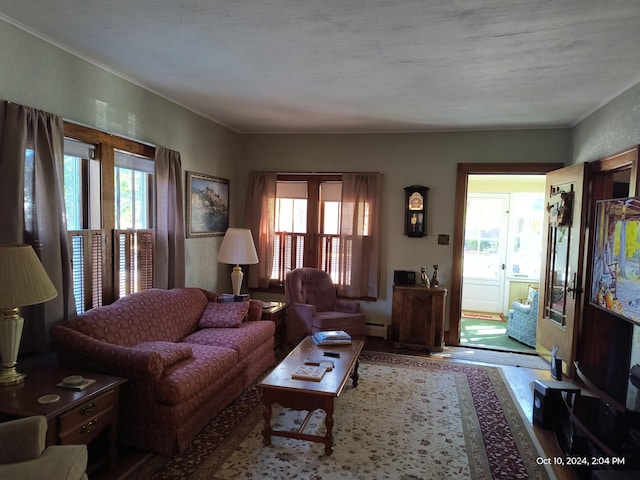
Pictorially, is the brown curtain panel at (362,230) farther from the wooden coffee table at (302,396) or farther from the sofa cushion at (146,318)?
the wooden coffee table at (302,396)

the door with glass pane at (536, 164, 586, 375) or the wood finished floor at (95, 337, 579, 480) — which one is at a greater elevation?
the door with glass pane at (536, 164, 586, 375)

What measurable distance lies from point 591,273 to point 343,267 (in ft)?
8.93

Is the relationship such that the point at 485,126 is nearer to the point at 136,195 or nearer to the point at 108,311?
the point at 136,195

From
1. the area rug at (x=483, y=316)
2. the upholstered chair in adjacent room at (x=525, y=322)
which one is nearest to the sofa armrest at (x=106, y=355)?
the upholstered chair in adjacent room at (x=525, y=322)

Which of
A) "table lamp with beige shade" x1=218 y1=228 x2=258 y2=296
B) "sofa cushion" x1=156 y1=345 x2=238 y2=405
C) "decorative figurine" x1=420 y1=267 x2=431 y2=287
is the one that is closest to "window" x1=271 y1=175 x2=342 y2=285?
"decorative figurine" x1=420 y1=267 x2=431 y2=287

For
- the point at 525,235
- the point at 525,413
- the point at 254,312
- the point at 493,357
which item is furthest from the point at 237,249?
the point at 525,235

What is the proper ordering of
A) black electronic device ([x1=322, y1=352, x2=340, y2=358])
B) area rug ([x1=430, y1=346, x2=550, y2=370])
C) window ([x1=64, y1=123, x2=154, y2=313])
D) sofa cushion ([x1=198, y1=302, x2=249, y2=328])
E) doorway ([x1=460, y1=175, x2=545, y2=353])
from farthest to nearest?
doorway ([x1=460, y1=175, x2=545, y2=353]), area rug ([x1=430, y1=346, x2=550, y2=370]), sofa cushion ([x1=198, y1=302, x2=249, y2=328]), black electronic device ([x1=322, y1=352, x2=340, y2=358]), window ([x1=64, y1=123, x2=154, y2=313])

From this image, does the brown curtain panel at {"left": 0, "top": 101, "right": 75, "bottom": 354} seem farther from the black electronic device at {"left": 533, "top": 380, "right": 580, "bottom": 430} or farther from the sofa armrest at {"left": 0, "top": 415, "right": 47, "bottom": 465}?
the black electronic device at {"left": 533, "top": 380, "right": 580, "bottom": 430}

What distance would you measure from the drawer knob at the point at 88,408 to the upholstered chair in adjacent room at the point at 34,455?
335 mm

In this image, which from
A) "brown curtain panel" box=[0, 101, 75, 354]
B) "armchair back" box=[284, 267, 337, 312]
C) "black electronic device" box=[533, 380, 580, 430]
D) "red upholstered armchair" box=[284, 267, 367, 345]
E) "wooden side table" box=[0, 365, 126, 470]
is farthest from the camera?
"armchair back" box=[284, 267, 337, 312]

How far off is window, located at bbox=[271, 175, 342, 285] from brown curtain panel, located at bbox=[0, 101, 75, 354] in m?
2.98

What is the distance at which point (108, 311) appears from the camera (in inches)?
116

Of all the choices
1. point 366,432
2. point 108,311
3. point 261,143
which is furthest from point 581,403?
point 261,143

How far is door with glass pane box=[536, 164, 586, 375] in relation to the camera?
376 cm
